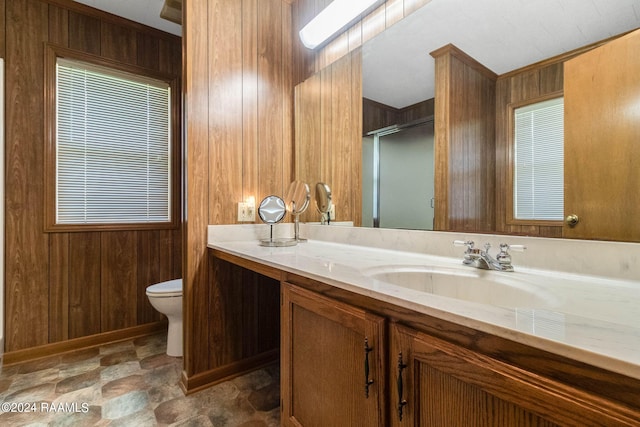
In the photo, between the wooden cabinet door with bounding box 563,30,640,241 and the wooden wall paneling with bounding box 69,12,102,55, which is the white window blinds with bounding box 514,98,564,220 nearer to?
the wooden cabinet door with bounding box 563,30,640,241

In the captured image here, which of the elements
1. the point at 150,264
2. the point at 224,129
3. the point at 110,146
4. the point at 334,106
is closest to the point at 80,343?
the point at 150,264

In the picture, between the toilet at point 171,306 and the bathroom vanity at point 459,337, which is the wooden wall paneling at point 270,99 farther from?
the toilet at point 171,306

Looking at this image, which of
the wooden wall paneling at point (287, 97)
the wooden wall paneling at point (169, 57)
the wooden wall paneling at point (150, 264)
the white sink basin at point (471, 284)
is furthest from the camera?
the wooden wall paneling at point (169, 57)

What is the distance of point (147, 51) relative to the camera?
238 cm

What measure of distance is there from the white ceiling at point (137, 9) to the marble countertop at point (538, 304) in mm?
2058

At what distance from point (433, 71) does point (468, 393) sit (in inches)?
47.5

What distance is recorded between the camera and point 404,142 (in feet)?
4.64

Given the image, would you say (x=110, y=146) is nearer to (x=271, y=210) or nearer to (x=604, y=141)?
(x=271, y=210)

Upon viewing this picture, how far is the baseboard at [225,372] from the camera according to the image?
1576 mm

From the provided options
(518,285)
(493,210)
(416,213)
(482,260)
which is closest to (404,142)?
(416,213)

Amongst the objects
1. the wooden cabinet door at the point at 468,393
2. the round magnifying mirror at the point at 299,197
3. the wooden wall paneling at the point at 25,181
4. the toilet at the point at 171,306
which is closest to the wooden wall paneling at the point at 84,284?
the wooden wall paneling at the point at 25,181

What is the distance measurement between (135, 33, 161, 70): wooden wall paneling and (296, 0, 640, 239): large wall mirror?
1.62 m

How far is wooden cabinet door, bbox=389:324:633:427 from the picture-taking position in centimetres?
43

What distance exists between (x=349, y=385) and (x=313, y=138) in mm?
1452
